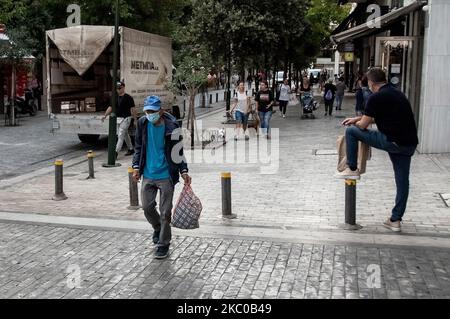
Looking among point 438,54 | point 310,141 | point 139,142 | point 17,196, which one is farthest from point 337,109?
point 139,142

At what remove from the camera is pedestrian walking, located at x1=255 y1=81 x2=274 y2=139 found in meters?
16.4

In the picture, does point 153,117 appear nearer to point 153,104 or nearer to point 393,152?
point 153,104

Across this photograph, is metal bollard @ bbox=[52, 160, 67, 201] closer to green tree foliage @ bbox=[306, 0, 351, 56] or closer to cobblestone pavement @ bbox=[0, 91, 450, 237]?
cobblestone pavement @ bbox=[0, 91, 450, 237]

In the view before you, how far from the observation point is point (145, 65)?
15992 millimetres

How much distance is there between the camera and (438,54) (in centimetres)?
1276

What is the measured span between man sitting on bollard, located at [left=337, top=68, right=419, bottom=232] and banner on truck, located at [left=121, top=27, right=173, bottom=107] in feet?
29.2

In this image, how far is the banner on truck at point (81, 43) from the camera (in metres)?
14.8

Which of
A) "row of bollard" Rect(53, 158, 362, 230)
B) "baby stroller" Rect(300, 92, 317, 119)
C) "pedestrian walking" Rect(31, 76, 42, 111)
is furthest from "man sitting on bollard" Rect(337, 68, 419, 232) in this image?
"pedestrian walking" Rect(31, 76, 42, 111)

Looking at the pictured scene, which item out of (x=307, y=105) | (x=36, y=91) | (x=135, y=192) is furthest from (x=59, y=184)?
(x=36, y=91)

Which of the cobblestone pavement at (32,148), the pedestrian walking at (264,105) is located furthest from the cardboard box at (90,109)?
the pedestrian walking at (264,105)

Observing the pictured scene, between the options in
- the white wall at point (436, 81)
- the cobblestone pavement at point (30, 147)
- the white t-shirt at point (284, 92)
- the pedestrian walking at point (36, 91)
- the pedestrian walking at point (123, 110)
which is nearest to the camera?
the white wall at point (436, 81)

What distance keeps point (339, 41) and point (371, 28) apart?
0.89 meters

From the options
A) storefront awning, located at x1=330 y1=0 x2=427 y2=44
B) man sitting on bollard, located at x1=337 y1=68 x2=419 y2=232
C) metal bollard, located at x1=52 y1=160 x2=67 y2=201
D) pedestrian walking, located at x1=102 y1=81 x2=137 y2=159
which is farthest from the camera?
pedestrian walking, located at x1=102 y1=81 x2=137 y2=159

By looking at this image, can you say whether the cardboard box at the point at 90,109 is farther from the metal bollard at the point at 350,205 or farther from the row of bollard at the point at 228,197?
the metal bollard at the point at 350,205
